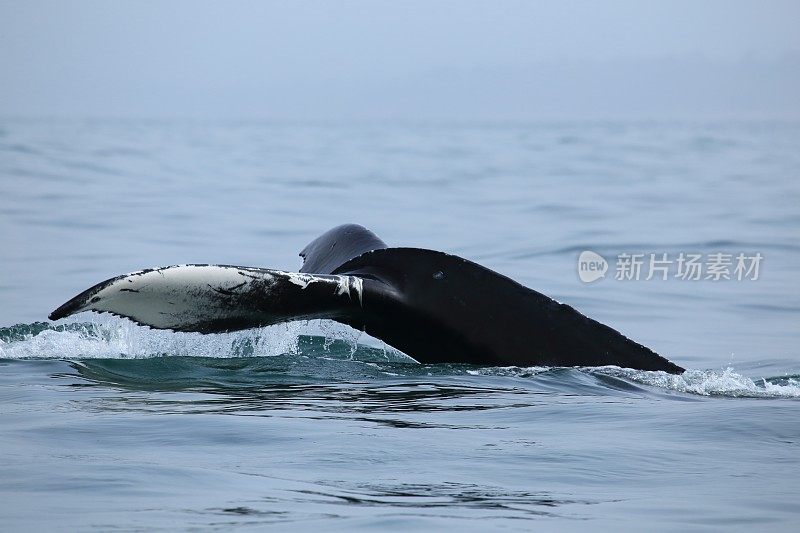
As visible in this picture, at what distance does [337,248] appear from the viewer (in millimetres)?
8234

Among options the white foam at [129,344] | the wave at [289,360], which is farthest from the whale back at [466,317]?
the white foam at [129,344]

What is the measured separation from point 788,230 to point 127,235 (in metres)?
10.9

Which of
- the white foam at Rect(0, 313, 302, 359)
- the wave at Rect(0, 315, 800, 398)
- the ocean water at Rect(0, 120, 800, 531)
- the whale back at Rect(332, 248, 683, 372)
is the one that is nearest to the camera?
the ocean water at Rect(0, 120, 800, 531)

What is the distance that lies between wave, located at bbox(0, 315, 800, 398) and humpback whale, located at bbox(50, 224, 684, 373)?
111mm

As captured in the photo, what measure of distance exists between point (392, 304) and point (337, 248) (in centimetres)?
90

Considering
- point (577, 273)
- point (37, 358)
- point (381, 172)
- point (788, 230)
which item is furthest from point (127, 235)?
point (381, 172)

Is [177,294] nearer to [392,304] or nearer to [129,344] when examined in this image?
[392,304]

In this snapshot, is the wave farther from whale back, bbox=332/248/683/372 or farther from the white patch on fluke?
the white patch on fluke

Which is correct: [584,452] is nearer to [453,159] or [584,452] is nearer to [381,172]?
[381,172]

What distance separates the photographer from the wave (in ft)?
26.4

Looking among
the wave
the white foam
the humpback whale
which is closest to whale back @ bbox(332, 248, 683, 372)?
the humpback whale

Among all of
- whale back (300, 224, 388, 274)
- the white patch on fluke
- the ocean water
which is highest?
whale back (300, 224, 388, 274)

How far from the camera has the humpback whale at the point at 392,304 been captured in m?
6.74

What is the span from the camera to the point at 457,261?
25.0 ft
